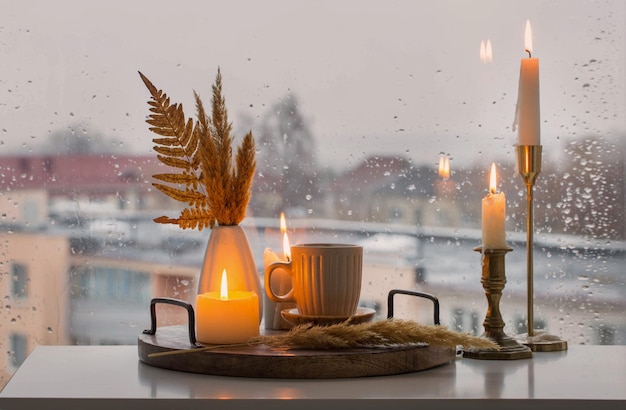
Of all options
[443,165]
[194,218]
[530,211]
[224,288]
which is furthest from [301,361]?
[443,165]

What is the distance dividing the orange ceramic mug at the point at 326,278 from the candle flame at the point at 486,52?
0.61m

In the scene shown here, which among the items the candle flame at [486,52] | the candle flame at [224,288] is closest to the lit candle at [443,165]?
the candle flame at [486,52]

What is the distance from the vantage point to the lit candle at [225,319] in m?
1.19

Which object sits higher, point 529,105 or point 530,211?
point 529,105

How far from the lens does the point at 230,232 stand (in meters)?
1.33

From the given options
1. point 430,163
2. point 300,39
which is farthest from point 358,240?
point 300,39

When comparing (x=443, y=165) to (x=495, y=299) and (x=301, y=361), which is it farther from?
(x=301, y=361)

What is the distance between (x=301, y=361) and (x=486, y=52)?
2.71 feet

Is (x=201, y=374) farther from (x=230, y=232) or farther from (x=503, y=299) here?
(x=503, y=299)

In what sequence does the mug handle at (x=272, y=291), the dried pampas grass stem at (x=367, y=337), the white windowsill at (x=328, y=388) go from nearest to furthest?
1. the white windowsill at (x=328, y=388)
2. the dried pampas grass stem at (x=367, y=337)
3. the mug handle at (x=272, y=291)

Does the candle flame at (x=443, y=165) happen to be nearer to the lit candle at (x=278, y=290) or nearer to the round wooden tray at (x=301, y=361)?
the lit candle at (x=278, y=290)

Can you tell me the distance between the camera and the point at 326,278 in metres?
1.23

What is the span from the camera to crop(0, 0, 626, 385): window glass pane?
168 cm

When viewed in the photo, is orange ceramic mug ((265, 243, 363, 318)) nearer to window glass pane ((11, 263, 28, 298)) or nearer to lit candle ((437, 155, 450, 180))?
lit candle ((437, 155, 450, 180))
